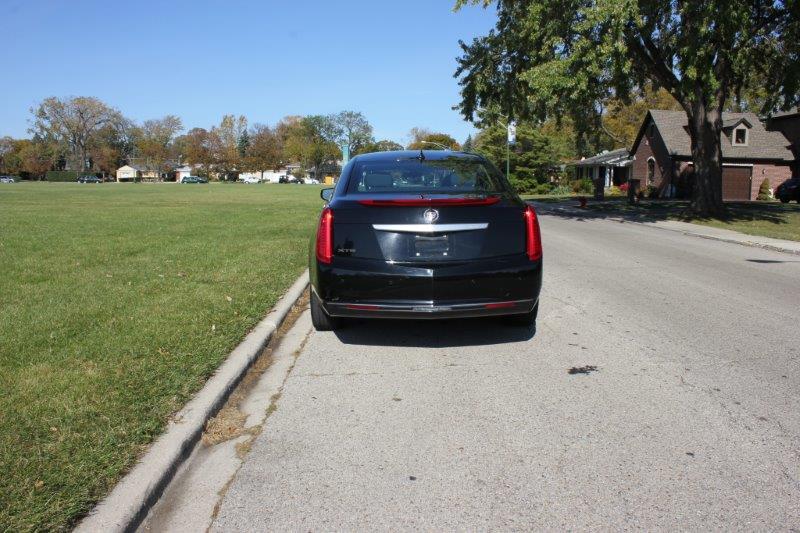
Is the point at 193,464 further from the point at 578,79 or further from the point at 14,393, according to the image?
the point at 578,79

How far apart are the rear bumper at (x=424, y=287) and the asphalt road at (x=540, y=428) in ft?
1.56

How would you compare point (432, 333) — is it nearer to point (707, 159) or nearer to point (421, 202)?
point (421, 202)

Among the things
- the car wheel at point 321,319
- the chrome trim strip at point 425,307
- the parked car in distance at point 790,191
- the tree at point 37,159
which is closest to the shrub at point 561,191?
the parked car in distance at point 790,191

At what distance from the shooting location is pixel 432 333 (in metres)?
6.10

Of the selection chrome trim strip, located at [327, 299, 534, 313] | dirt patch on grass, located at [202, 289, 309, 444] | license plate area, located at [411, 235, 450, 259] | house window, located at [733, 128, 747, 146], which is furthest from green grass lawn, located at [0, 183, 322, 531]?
house window, located at [733, 128, 747, 146]

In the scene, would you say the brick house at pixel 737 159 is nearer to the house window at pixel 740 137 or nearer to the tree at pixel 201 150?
the house window at pixel 740 137

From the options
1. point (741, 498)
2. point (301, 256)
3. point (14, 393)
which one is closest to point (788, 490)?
point (741, 498)

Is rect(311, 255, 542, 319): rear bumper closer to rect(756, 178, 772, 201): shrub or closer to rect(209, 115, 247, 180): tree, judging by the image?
rect(756, 178, 772, 201): shrub

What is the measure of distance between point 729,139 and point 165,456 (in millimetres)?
45803

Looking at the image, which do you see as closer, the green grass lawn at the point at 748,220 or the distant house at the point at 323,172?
the green grass lawn at the point at 748,220

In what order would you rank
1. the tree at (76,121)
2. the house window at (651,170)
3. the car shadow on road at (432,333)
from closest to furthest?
the car shadow on road at (432,333)
the house window at (651,170)
the tree at (76,121)

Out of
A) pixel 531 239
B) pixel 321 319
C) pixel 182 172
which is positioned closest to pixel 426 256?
pixel 531 239

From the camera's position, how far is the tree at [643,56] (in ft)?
58.8

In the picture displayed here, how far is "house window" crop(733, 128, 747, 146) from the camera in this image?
4106 centimetres
